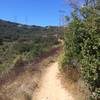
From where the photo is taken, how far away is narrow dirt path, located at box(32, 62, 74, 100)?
45.5ft

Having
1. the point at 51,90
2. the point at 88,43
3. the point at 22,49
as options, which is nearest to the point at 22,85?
the point at 51,90

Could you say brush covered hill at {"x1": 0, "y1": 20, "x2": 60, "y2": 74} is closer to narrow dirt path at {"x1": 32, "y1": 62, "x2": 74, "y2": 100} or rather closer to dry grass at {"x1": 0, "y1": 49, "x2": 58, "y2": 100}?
dry grass at {"x1": 0, "y1": 49, "x2": 58, "y2": 100}

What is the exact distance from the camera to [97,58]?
11.4 metres

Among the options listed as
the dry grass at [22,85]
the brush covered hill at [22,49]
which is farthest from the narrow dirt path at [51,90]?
the brush covered hill at [22,49]

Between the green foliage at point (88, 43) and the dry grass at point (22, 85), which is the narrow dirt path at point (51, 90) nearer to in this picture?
the dry grass at point (22, 85)

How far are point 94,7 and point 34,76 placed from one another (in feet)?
21.3

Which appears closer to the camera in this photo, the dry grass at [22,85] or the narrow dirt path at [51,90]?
the dry grass at [22,85]

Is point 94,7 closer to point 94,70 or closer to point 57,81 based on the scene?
point 94,70

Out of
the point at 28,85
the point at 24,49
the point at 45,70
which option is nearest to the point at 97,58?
the point at 28,85

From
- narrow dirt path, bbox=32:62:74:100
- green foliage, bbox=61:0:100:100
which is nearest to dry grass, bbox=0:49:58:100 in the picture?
narrow dirt path, bbox=32:62:74:100

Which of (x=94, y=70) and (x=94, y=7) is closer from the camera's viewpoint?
(x=94, y=70)

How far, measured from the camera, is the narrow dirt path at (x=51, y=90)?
13.9m

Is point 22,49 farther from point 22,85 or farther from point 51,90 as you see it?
point 51,90

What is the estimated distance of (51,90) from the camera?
49.5 ft
